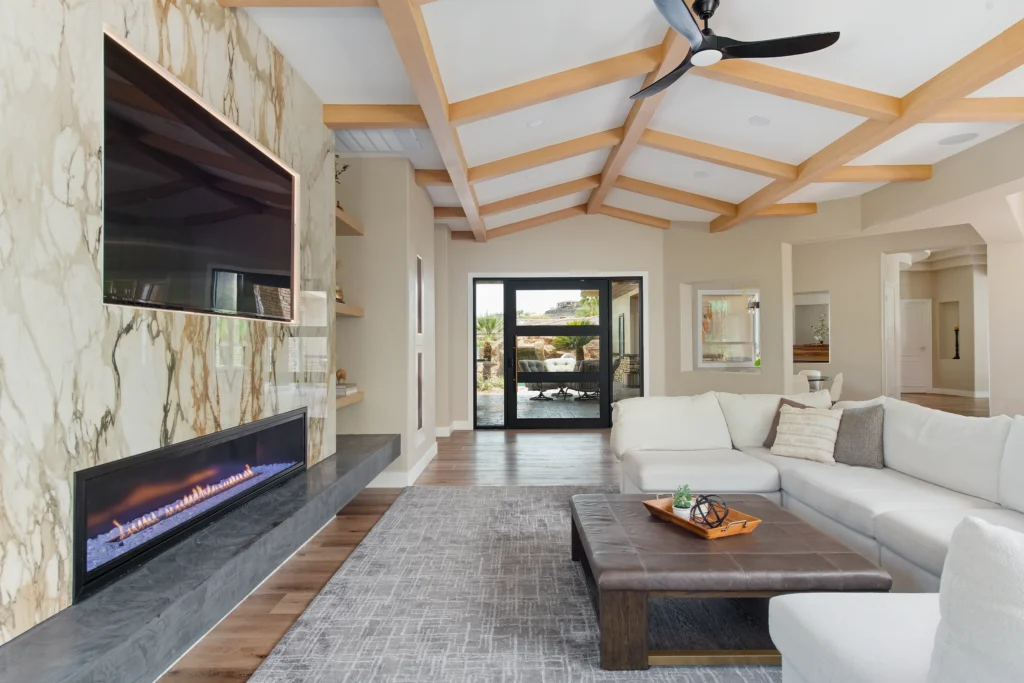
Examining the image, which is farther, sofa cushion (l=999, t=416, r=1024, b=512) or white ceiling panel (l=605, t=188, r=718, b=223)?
white ceiling panel (l=605, t=188, r=718, b=223)

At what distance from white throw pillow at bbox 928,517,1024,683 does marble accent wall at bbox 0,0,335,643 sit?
2.00 meters

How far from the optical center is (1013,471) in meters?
2.45

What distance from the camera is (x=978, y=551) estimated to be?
91 centimetres

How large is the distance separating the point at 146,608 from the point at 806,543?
2.23m

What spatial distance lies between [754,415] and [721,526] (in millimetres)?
2022

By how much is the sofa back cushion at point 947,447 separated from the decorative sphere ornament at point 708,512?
1.25 meters

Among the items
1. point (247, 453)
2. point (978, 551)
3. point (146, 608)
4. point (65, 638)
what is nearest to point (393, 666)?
point (146, 608)

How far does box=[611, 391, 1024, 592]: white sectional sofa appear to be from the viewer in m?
2.37

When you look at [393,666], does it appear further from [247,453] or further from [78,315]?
[78,315]

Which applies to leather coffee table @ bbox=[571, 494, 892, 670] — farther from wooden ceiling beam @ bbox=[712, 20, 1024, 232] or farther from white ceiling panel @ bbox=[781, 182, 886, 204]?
white ceiling panel @ bbox=[781, 182, 886, 204]

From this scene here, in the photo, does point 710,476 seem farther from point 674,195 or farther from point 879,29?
point 674,195

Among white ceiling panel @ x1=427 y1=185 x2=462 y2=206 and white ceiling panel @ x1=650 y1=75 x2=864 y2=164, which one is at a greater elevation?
white ceiling panel @ x1=650 y1=75 x2=864 y2=164

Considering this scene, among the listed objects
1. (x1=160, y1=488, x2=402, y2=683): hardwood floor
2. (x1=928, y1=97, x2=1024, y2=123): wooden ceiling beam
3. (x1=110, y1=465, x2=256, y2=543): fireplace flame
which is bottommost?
(x1=160, y1=488, x2=402, y2=683): hardwood floor

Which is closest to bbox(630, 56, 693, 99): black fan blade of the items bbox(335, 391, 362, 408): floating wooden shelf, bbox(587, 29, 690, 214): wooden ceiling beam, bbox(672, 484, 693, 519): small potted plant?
bbox(587, 29, 690, 214): wooden ceiling beam
